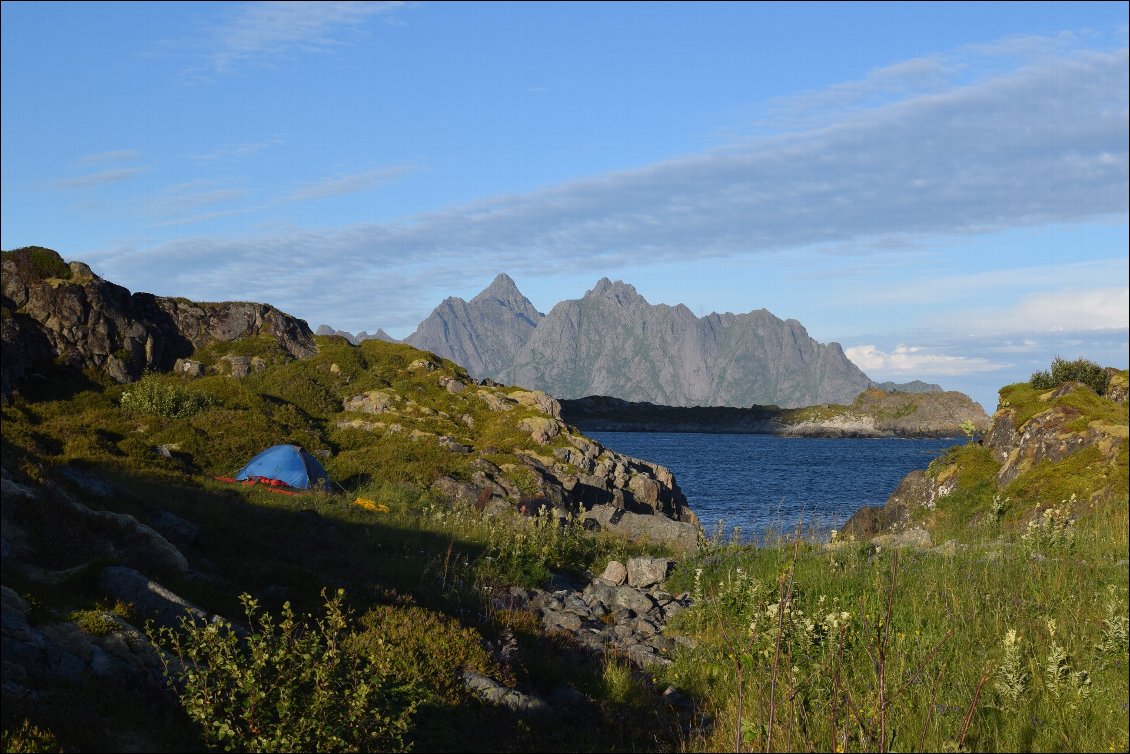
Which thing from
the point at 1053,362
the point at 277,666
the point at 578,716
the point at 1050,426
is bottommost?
the point at 578,716

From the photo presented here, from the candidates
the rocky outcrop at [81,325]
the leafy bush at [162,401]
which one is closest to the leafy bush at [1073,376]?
the leafy bush at [162,401]

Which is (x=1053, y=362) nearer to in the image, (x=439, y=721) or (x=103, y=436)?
(x=439, y=721)

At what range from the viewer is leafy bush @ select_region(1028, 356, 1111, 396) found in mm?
24641

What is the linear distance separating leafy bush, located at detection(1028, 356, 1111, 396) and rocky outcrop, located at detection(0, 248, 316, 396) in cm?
3552

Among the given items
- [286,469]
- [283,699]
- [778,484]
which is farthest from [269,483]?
[778,484]

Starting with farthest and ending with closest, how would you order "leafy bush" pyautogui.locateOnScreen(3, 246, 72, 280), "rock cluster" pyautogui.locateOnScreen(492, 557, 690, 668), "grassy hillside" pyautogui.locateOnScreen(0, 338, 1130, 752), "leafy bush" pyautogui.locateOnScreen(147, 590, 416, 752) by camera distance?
"leafy bush" pyautogui.locateOnScreen(3, 246, 72, 280), "rock cluster" pyautogui.locateOnScreen(492, 557, 690, 668), "leafy bush" pyautogui.locateOnScreen(147, 590, 416, 752), "grassy hillside" pyautogui.locateOnScreen(0, 338, 1130, 752)

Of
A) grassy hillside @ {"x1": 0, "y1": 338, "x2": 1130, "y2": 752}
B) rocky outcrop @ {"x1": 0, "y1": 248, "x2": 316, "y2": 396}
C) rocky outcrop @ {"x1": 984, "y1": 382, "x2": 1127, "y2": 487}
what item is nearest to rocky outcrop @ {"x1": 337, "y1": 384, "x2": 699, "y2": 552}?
grassy hillside @ {"x1": 0, "y1": 338, "x2": 1130, "y2": 752}

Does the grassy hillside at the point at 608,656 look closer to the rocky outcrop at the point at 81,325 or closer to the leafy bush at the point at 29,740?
the leafy bush at the point at 29,740

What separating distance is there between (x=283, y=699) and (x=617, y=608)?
8350 mm

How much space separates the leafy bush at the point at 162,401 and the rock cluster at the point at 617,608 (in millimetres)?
22366

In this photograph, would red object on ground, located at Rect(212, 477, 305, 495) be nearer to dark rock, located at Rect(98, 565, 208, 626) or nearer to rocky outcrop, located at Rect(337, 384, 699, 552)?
rocky outcrop, located at Rect(337, 384, 699, 552)

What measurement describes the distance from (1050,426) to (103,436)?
2879 centimetres

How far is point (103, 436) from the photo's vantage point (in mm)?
27875

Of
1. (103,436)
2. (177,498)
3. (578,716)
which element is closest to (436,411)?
(103,436)
